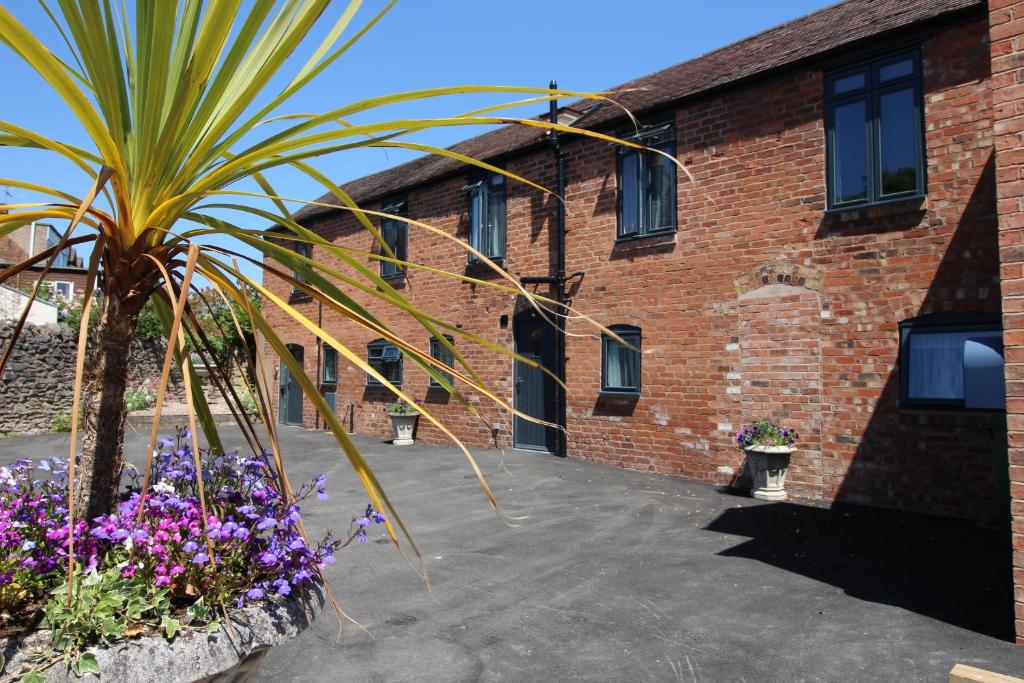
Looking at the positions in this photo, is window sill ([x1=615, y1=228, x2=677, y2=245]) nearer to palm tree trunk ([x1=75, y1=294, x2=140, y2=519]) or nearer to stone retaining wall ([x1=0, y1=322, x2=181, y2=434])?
palm tree trunk ([x1=75, y1=294, x2=140, y2=519])

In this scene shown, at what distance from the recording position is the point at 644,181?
36.2ft

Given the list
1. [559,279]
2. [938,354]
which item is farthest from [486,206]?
[938,354]

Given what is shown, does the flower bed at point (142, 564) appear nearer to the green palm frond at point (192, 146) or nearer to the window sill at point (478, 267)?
the green palm frond at point (192, 146)

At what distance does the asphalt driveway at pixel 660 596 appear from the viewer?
4023 millimetres

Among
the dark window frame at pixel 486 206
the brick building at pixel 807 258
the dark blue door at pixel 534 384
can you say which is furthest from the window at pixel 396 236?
the dark blue door at pixel 534 384

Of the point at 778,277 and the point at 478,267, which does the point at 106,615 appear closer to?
the point at 778,277

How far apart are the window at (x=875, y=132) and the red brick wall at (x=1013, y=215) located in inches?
161

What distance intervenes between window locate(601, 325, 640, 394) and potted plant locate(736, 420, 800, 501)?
2.34m

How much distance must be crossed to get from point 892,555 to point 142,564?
6.37m

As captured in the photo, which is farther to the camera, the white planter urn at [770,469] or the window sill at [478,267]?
the window sill at [478,267]

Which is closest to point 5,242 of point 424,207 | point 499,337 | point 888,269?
point 424,207

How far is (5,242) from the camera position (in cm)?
3397

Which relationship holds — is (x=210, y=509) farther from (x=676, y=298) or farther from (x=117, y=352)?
(x=676, y=298)

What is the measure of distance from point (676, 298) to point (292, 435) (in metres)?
11.0
